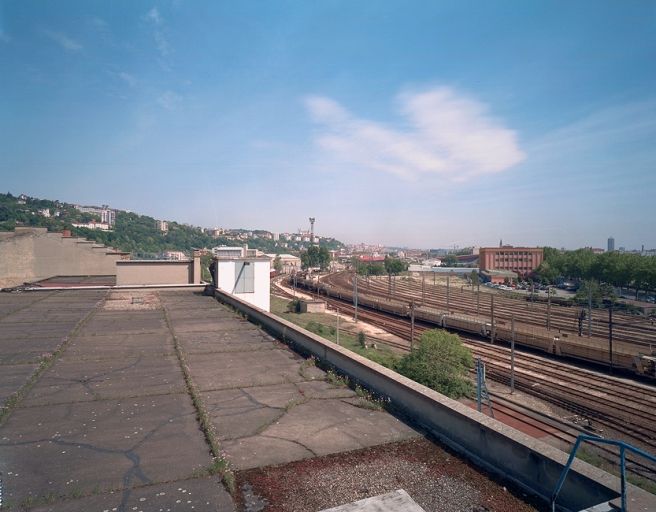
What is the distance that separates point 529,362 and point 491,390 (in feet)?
24.7

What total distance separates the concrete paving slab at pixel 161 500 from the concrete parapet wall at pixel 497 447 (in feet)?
9.13

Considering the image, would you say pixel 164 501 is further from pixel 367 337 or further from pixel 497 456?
pixel 367 337

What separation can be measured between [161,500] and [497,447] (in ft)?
11.4

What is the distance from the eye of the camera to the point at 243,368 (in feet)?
29.4

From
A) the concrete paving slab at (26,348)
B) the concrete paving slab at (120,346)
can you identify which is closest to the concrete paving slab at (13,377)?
the concrete paving slab at (26,348)

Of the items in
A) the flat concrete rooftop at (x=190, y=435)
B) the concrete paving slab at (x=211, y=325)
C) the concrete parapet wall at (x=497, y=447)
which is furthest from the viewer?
the concrete paving slab at (x=211, y=325)

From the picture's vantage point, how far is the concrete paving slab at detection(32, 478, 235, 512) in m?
3.88

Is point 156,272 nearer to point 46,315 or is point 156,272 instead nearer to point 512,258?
point 46,315

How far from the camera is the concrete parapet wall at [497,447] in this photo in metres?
3.70

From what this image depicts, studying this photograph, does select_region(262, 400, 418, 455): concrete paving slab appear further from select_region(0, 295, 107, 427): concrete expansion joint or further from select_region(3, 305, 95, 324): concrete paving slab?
select_region(3, 305, 95, 324): concrete paving slab

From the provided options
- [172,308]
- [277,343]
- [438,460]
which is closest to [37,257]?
[172,308]

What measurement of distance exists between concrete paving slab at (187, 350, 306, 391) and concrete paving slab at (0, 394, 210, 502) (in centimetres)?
122

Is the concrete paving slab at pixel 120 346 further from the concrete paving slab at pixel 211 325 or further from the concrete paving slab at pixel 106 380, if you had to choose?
the concrete paving slab at pixel 211 325

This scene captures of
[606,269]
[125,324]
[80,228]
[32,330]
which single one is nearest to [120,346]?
[125,324]
